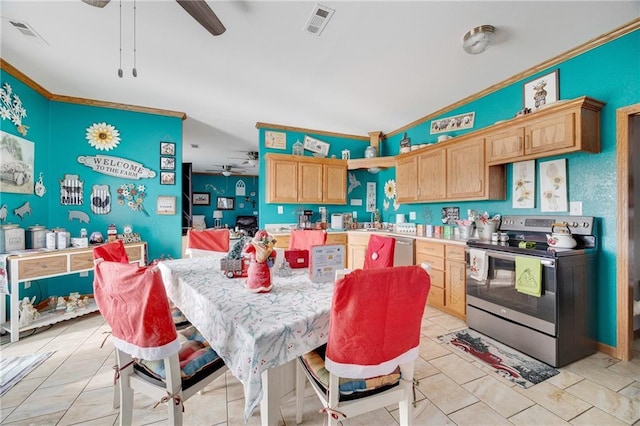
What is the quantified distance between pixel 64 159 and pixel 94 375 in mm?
3018

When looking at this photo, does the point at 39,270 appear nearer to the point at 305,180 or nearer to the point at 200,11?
the point at 200,11

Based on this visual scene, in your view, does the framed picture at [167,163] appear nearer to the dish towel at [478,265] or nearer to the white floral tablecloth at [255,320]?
the white floral tablecloth at [255,320]

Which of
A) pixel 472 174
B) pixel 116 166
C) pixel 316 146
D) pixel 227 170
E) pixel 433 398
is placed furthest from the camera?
pixel 227 170

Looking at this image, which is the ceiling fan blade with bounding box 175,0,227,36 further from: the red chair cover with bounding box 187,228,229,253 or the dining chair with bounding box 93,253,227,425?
the red chair cover with bounding box 187,228,229,253

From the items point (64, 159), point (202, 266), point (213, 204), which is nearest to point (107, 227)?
point (64, 159)

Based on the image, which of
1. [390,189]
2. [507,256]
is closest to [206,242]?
[507,256]

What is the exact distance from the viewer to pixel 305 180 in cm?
467

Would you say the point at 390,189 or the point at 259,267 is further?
the point at 390,189

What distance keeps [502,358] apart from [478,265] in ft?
2.75

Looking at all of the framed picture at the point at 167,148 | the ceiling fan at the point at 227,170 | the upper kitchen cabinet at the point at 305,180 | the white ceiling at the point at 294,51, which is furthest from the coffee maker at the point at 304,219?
the ceiling fan at the point at 227,170

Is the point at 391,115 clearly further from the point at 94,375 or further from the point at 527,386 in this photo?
the point at 94,375

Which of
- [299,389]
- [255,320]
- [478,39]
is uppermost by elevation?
[478,39]

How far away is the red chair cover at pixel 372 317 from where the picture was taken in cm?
104

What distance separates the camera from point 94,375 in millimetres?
2045
